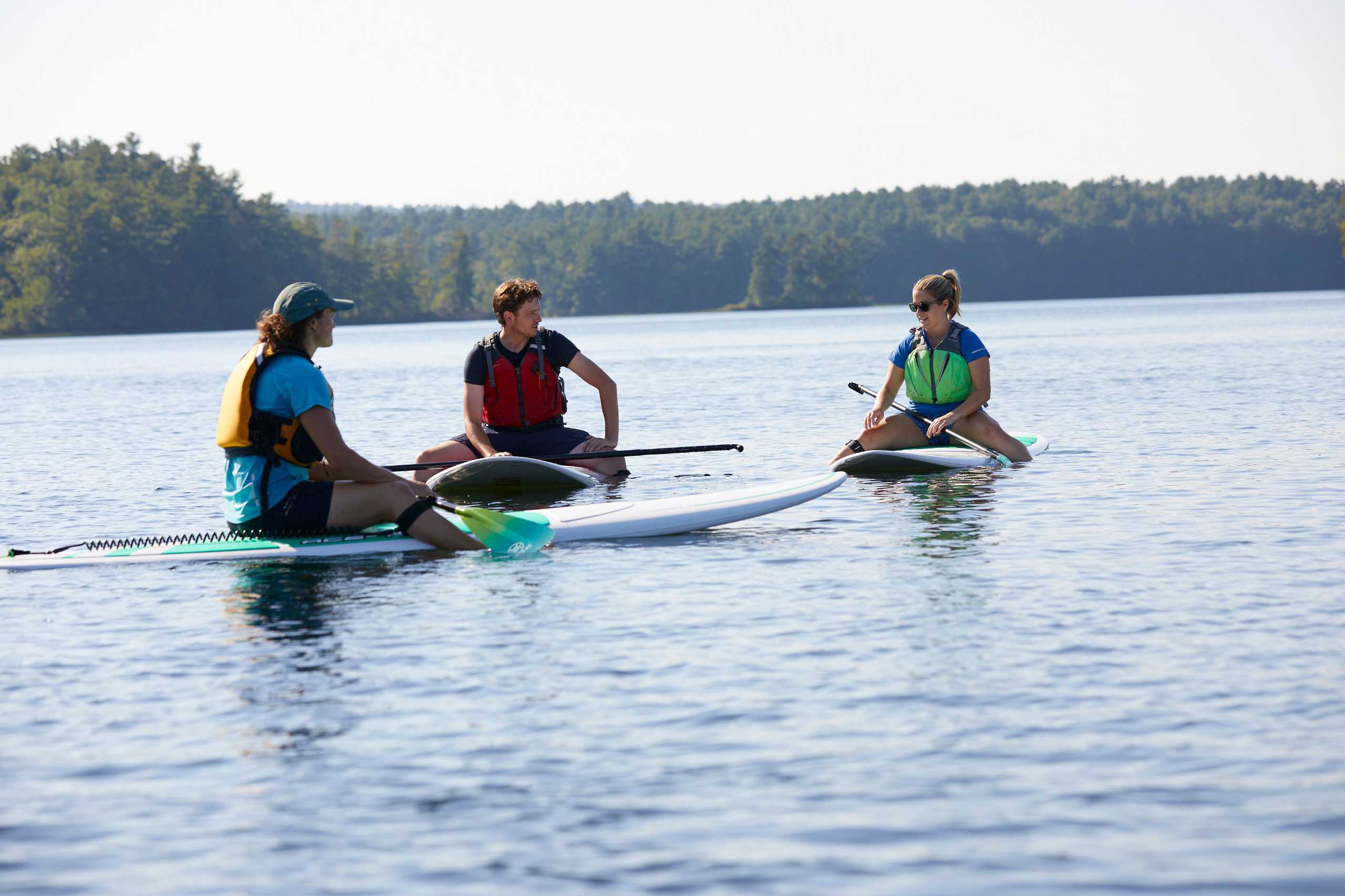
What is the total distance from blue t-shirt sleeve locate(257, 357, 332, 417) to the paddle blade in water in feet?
4.39

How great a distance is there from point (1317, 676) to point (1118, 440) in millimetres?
10693

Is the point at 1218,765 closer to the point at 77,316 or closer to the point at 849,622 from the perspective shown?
the point at 849,622

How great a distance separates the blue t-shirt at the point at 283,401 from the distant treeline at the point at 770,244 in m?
119

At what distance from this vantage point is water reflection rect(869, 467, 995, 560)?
9547 mm

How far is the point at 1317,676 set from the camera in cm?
603

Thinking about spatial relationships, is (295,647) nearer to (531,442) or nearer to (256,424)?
(256,424)

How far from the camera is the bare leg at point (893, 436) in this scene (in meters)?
13.1

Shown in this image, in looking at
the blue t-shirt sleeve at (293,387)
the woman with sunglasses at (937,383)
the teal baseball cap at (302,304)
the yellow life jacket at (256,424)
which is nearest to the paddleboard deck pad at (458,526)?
the yellow life jacket at (256,424)

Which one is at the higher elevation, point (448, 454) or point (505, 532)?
point (448, 454)

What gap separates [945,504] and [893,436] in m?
1.83

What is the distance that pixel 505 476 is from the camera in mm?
12078

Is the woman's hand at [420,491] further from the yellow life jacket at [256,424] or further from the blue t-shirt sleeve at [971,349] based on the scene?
the blue t-shirt sleeve at [971,349]

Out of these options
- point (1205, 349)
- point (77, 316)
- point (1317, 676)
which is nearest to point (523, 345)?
point (1317, 676)

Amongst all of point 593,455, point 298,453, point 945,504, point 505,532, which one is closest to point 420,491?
point 505,532
